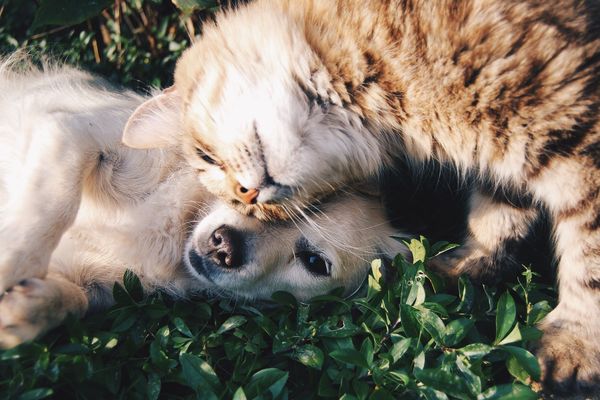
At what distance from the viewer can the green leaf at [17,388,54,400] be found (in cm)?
192

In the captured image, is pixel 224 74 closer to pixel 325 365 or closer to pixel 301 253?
pixel 301 253

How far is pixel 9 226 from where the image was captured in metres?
2.44

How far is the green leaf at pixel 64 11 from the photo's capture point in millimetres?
3185

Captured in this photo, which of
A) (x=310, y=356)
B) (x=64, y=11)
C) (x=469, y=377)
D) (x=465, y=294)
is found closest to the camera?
(x=469, y=377)

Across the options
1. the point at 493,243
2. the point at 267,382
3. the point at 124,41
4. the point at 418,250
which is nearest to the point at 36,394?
the point at 267,382

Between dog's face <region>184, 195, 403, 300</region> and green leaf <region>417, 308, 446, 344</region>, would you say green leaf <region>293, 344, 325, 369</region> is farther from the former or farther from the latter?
dog's face <region>184, 195, 403, 300</region>

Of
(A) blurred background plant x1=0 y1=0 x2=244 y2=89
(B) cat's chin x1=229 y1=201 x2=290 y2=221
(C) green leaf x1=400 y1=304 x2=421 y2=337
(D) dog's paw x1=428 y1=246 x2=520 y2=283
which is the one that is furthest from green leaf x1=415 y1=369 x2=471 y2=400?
(A) blurred background plant x1=0 y1=0 x2=244 y2=89

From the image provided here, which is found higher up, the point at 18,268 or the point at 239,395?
the point at 18,268

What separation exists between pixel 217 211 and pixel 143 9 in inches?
83.3

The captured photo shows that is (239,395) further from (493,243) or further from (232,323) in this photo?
(493,243)

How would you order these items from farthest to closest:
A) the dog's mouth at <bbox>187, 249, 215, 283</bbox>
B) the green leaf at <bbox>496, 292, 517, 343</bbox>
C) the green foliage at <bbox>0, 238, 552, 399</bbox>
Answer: the dog's mouth at <bbox>187, 249, 215, 283</bbox> < the green leaf at <bbox>496, 292, 517, 343</bbox> < the green foliage at <bbox>0, 238, 552, 399</bbox>

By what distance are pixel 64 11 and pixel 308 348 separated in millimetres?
2153

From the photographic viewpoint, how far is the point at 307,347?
2.28 m

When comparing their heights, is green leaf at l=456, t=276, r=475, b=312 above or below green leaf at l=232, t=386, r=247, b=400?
below
